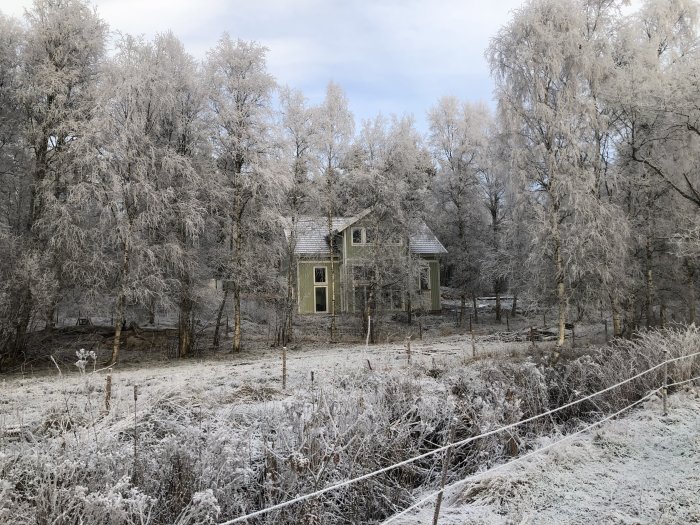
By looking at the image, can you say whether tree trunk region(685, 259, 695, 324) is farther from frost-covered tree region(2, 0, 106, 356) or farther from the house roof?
frost-covered tree region(2, 0, 106, 356)

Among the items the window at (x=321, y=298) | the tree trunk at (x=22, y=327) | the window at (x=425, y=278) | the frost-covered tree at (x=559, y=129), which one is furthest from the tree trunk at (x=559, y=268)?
the window at (x=321, y=298)

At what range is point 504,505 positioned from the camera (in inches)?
184

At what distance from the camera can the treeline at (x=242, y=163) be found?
54.9 feet

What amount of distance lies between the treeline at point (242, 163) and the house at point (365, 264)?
Result: 437 centimetres

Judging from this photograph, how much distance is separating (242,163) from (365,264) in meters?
8.39

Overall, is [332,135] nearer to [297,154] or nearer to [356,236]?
[297,154]

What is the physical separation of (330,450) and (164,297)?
14.8m

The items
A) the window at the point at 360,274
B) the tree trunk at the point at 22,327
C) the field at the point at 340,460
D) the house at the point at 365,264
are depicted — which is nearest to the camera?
the field at the point at 340,460

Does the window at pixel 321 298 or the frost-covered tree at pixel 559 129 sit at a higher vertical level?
the frost-covered tree at pixel 559 129

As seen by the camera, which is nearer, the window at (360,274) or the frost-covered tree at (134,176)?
the frost-covered tree at (134,176)

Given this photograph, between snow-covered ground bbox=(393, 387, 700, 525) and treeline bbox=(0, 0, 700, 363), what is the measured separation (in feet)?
36.9

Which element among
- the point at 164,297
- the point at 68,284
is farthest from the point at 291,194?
the point at 68,284

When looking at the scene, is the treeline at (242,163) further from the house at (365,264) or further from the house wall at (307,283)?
the house wall at (307,283)

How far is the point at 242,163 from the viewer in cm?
2141
